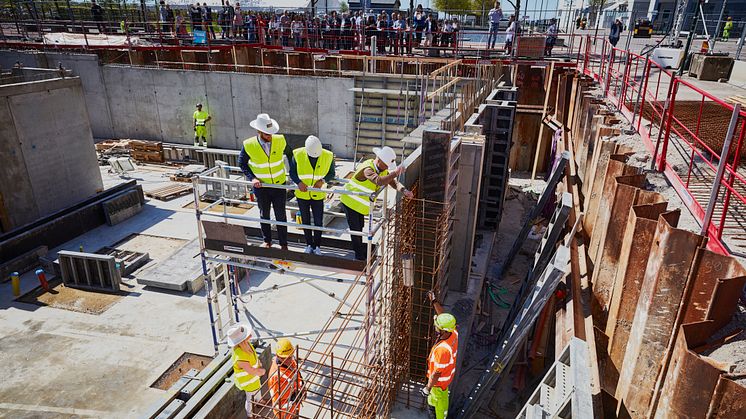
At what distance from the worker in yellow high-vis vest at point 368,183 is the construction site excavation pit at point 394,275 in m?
0.03

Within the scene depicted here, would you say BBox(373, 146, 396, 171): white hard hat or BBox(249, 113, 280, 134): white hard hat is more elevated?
BBox(249, 113, 280, 134): white hard hat

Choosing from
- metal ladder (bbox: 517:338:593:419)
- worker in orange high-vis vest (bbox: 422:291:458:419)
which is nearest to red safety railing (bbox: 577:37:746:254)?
metal ladder (bbox: 517:338:593:419)

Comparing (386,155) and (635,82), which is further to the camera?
(635,82)

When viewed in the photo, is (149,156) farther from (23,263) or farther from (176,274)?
(176,274)

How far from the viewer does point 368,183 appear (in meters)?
6.56

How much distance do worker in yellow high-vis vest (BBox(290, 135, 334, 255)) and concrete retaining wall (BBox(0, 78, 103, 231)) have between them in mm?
9546

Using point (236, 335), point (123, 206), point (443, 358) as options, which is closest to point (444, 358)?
point (443, 358)

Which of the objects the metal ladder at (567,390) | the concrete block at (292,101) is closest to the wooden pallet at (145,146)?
the concrete block at (292,101)

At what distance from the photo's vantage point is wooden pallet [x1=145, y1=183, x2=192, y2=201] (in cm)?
1562

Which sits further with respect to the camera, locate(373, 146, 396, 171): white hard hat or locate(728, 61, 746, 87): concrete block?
locate(728, 61, 746, 87): concrete block

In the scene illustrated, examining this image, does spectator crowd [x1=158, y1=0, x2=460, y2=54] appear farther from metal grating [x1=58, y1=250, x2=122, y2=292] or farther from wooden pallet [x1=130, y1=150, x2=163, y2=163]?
metal grating [x1=58, y1=250, x2=122, y2=292]

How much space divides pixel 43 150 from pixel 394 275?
458 inches

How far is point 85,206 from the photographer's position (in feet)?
43.4

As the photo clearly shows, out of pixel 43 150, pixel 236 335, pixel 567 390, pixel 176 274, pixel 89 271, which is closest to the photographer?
pixel 567 390
